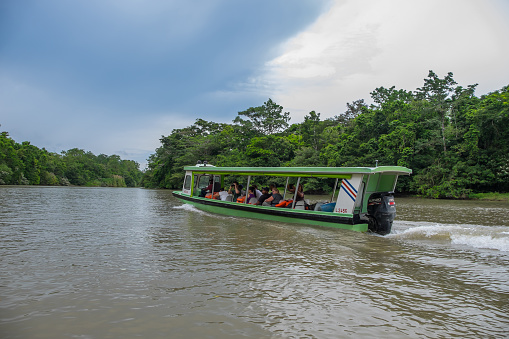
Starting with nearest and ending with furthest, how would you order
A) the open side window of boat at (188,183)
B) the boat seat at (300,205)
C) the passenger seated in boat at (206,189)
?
the boat seat at (300,205), the passenger seated in boat at (206,189), the open side window of boat at (188,183)

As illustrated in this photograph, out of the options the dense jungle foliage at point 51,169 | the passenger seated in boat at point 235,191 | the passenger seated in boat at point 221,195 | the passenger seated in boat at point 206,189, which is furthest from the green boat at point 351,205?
the dense jungle foliage at point 51,169

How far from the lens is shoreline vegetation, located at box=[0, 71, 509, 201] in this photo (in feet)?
99.1

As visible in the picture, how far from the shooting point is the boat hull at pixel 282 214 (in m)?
10.6

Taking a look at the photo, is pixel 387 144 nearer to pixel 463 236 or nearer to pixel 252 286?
pixel 463 236

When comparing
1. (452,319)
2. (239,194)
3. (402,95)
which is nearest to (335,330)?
(452,319)

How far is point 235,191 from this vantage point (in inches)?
618

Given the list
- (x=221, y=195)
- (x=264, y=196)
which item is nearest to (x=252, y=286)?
(x=264, y=196)

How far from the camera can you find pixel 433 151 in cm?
3384

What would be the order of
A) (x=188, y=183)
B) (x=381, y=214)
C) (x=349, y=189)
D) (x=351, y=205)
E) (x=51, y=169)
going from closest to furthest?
(x=381, y=214)
(x=351, y=205)
(x=349, y=189)
(x=188, y=183)
(x=51, y=169)

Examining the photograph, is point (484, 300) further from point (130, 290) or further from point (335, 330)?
point (130, 290)

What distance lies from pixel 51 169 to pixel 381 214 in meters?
74.8

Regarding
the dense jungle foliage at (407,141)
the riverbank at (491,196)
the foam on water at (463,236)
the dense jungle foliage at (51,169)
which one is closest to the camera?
the foam on water at (463,236)

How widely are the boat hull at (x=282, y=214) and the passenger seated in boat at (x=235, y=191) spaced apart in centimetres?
87

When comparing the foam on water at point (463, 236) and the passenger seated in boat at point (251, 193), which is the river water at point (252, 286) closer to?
the foam on water at point (463, 236)
